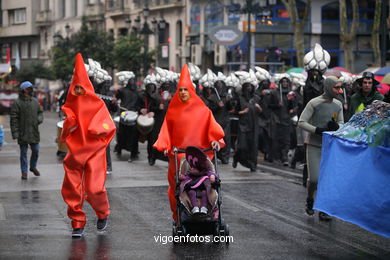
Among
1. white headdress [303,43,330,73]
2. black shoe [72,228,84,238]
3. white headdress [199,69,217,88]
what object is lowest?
black shoe [72,228,84,238]

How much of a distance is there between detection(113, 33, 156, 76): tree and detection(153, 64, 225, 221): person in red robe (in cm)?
4039

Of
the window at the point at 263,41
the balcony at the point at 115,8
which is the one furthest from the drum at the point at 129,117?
the balcony at the point at 115,8

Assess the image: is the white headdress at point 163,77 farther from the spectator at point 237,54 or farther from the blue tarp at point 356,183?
the spectator at point 237,54

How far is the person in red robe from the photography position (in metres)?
10.1

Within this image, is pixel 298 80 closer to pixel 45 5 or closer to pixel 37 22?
pixel 37 22

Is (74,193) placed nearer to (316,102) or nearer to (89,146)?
(89,146)

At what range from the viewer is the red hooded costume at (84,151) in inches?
392

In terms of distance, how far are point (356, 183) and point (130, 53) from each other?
4252 centimetres

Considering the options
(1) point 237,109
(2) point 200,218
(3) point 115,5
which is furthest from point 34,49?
(2) point 200,218

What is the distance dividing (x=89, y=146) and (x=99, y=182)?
409 millimetres

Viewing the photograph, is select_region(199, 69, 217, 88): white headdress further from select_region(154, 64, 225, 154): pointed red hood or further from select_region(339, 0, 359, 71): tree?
select_region(339, 0, 359, 71): tree

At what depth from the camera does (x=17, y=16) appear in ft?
286

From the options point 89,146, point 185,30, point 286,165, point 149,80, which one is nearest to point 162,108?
point 149,80

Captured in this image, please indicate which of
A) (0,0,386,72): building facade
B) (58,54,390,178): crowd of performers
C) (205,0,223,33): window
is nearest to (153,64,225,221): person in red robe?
(58,54,390,178): crowd of performers
